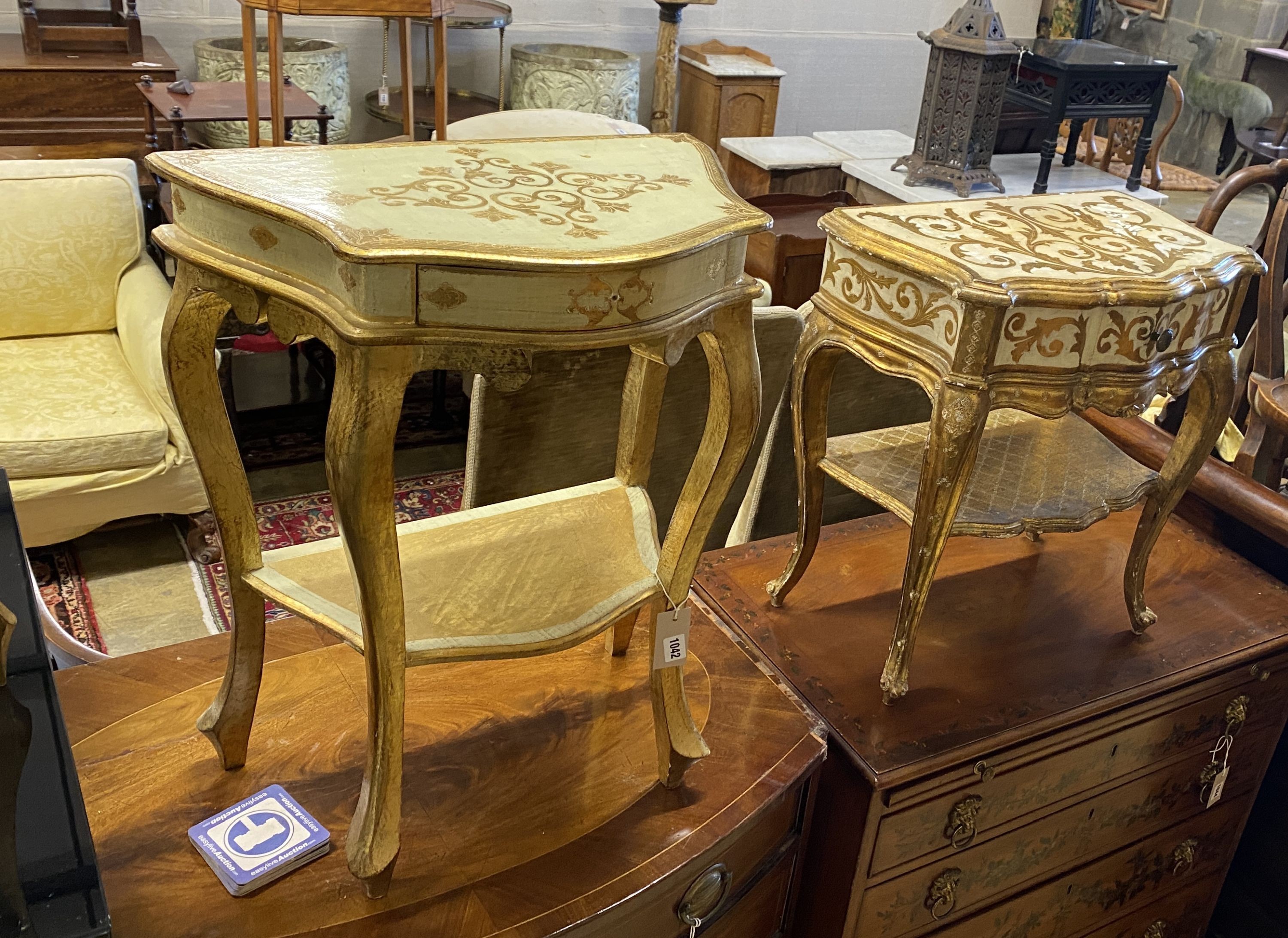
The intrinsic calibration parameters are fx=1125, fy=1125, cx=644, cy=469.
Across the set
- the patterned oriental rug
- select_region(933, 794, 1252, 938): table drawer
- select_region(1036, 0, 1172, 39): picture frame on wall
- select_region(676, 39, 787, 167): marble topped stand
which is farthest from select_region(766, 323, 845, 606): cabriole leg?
select_region(1036, 0, 1172, 39): picture frame on wall

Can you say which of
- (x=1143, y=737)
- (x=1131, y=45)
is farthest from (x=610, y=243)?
(x=1131, y=45)

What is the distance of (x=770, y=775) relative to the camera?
136cm

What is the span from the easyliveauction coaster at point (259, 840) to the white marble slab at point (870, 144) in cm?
427

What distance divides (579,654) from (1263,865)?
1422mm

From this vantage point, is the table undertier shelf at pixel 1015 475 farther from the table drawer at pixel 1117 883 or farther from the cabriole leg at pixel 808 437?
the table drawer at pixel 1117 883

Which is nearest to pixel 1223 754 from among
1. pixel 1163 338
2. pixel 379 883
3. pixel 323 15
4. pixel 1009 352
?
pixel 1163 338

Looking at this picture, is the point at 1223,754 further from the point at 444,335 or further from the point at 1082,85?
the point at 1082,85

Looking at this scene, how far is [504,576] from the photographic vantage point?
1280mm

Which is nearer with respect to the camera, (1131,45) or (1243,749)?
(1243,749)

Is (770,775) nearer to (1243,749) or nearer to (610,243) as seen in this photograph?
(610,243)

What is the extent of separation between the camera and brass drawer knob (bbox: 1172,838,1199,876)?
6.23ft

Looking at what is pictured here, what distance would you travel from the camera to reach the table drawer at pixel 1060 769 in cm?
150

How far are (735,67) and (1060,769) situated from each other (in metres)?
4.95

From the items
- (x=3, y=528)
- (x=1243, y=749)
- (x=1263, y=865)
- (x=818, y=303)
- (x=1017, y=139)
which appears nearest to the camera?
(x=3, y=528)
